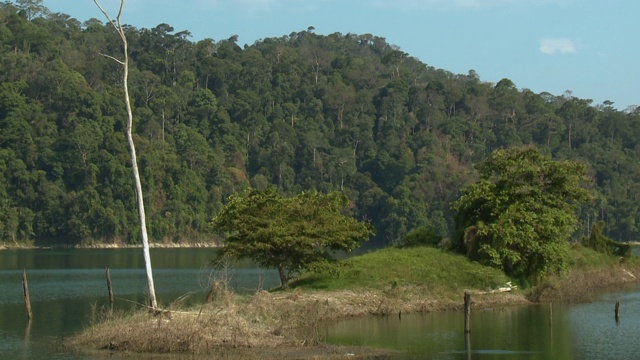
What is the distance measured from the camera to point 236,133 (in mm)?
138875

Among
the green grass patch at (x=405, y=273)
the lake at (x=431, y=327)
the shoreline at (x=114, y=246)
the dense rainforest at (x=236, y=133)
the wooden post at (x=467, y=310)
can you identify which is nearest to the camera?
the lake at (x=431, y=327)

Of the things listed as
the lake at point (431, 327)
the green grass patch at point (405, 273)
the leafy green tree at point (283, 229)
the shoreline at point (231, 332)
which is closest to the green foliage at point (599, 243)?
the lake at point (431, 327)

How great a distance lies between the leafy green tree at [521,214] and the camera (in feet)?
139

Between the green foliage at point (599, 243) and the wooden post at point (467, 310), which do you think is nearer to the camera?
the wooden post at point (467, 310)

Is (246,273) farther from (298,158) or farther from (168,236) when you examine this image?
(298,158)

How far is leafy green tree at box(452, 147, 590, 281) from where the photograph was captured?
42.3 meters

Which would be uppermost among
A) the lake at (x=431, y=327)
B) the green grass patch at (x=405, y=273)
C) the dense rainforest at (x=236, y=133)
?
the dense rainforest at (x=236, y=133)

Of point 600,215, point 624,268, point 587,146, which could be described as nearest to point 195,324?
point 624,268

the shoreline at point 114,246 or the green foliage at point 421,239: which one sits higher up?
the green foliage at point 421,239

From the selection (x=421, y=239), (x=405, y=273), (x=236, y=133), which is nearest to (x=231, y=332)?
(x=405, y=273)

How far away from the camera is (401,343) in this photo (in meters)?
30.6

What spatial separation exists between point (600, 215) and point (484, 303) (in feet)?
301

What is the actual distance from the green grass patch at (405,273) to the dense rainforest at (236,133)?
70588mm

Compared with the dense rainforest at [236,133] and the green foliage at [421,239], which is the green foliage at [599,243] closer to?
the green foliage at [421,239]
